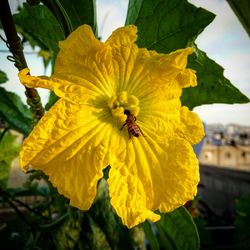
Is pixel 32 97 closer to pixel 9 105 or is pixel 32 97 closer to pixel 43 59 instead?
pixel 9 105

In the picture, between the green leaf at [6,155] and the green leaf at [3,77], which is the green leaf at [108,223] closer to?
the green leaf at [3,77]

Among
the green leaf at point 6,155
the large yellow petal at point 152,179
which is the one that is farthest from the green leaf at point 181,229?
the green leaf at point 6,155

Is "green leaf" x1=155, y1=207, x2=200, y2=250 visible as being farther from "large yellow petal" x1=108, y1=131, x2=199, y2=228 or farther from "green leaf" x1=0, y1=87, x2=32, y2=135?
"green leaf" x1=0, y1=87, x2=32, y2=135

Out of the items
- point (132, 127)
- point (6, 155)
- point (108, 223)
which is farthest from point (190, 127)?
point (6, 155)

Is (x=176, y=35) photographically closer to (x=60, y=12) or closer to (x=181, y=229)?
(x=60, y=12)

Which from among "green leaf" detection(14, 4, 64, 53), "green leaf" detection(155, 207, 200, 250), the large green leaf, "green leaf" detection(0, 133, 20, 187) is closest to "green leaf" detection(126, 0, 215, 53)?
the large green leaf
